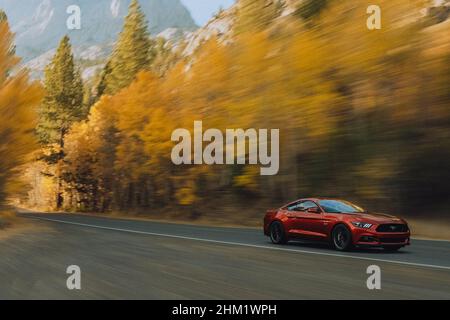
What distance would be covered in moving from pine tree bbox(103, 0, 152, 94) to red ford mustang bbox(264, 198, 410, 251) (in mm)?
60447

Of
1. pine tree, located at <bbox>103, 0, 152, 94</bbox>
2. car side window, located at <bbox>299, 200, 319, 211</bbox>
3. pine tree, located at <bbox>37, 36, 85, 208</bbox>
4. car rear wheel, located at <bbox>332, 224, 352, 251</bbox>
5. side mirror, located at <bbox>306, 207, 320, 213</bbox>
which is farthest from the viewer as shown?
pine tree, located at <bbox>103, 0, 152, 94</bbox>

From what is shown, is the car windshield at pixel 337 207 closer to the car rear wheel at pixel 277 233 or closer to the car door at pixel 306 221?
the car door at pixel 306 221

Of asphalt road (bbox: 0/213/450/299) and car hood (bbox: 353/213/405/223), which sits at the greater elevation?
car hood (bbox: 353/213/405/223)

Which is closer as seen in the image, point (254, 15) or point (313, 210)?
point (313, 210)

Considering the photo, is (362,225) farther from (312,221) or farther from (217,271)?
(217,271)

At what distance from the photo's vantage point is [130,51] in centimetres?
7731

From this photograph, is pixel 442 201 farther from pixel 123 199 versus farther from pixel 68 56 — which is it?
pixel 68 56

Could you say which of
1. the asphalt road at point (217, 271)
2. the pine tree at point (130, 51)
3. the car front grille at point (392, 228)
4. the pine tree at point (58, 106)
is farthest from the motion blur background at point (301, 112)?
the pine tree at point (130, 51)

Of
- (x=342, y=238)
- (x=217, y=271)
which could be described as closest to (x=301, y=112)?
(x=342, y=238)

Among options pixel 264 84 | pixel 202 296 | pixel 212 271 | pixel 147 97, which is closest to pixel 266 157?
pixel 264 84

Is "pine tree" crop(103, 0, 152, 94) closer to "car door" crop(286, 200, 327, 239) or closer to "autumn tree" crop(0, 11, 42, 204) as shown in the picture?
"autumn tree" crop(0, 11, 42, 204)

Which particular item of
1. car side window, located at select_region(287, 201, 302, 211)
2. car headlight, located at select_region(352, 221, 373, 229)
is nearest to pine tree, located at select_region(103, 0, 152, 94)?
car side window, located at select_region(287, 201, 302, 211)

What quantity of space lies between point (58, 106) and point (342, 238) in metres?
63.5

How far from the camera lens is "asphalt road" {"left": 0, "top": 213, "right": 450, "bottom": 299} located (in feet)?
27.9
